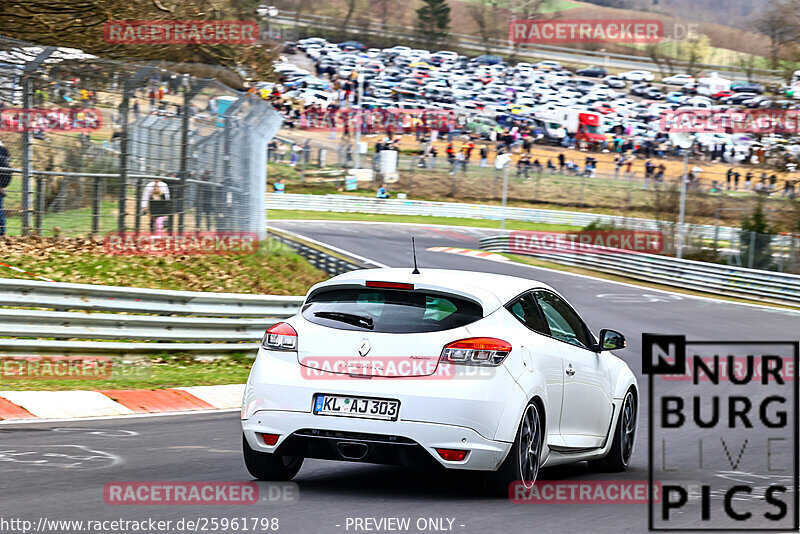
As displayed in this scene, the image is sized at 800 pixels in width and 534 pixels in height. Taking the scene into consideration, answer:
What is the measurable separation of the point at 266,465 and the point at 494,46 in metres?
113

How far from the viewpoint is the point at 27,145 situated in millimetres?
15422

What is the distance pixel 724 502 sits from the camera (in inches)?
271

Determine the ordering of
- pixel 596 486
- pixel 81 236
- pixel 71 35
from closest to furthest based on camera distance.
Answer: pixel 596 486
pixel 81 236
pixel 71 35

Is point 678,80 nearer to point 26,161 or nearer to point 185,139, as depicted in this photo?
point 185,139

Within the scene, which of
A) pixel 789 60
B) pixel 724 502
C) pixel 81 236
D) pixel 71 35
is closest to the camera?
pixel 724 502

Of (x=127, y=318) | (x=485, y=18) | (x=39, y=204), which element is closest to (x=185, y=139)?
(x=39, y=204)

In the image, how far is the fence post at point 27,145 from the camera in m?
15.1

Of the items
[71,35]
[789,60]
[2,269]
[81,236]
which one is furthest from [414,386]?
[789,60]

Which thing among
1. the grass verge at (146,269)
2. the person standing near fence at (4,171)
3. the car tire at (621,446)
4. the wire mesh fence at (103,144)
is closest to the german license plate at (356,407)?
the car tire at (621,446)

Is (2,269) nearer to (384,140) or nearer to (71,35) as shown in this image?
(71,35)

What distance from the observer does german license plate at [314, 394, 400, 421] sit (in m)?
6.28

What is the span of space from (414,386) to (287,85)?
67608 millimetres

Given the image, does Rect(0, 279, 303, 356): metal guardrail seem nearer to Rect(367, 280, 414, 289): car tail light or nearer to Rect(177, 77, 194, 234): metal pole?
Rect(177, 77, 194, 234): metal pole

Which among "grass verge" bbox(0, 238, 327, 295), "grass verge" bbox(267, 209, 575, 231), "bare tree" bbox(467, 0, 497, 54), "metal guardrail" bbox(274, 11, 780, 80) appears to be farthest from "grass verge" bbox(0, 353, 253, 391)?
"bare tree" bbox(467, 0, 497, 54)
